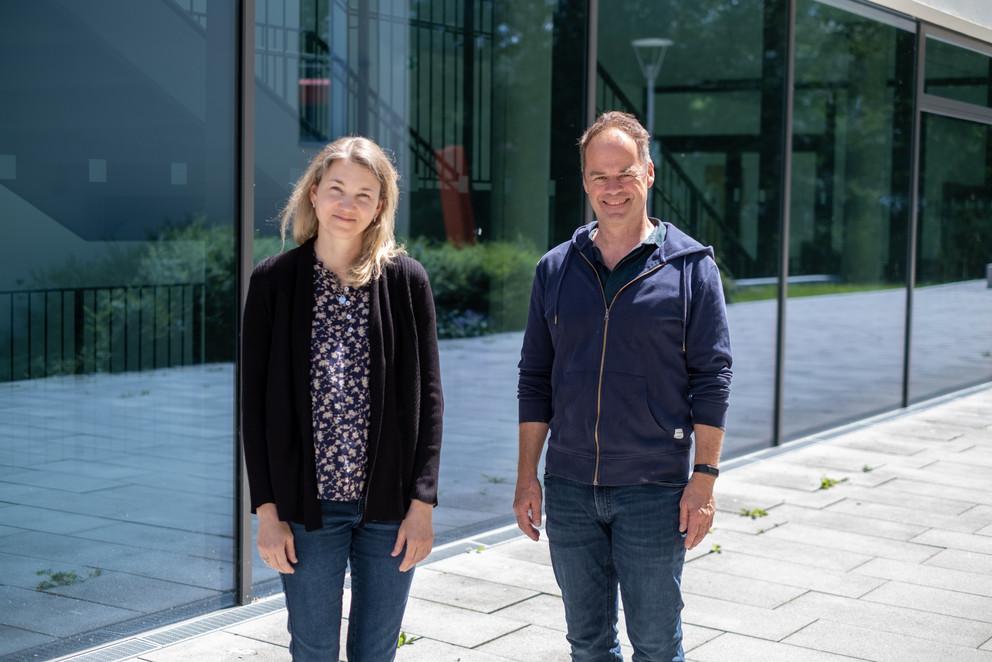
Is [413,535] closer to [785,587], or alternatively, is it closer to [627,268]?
[627,268]

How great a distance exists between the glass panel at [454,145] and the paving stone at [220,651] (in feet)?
1.96

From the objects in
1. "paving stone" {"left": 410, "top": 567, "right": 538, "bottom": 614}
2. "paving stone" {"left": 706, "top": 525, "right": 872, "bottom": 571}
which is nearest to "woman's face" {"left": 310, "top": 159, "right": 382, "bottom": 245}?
"paving stone" {"left": 410, "top": 567, "right": 538, "bottom": 614}

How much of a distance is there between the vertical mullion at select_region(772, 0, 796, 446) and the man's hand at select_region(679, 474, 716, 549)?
615cm

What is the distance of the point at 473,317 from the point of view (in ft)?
20.2

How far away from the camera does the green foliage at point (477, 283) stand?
596 centimetres

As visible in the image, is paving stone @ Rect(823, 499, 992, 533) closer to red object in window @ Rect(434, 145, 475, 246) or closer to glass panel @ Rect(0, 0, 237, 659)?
red object in window @ Rect(434, 145, 475, 246)

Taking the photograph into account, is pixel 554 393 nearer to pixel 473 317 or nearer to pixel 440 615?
pixel 440 615

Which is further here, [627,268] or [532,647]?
[532,647]

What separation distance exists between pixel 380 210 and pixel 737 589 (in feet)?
10.1

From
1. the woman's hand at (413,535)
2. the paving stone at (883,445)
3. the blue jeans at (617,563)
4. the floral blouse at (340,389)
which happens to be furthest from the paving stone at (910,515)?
the floral blouse at (340,389)

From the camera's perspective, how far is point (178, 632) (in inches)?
182

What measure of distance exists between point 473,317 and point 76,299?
2.29 metres

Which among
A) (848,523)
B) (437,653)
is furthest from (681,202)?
(437,653)

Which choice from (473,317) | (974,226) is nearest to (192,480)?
(473,317)
